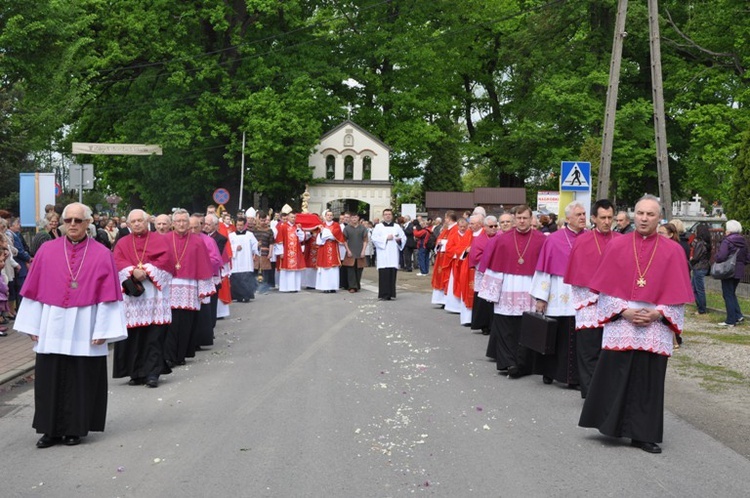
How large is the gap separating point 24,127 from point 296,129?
18364mm

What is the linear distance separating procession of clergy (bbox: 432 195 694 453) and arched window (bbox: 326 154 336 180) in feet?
134

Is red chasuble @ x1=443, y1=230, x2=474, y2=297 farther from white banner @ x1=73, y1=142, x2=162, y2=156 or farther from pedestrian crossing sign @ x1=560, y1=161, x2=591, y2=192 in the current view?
white banner @ x1=73, y1=142, x2=162, y2=156

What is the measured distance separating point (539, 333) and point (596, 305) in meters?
1.33

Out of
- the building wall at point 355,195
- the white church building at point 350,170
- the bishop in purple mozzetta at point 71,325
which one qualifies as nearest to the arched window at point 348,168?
the white church building at point 350,170

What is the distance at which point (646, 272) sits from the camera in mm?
Result: 7680

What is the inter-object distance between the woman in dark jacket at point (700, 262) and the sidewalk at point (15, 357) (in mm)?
11829

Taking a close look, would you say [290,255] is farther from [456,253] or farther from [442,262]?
[456,253]

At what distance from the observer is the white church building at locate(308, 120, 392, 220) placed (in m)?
52.8

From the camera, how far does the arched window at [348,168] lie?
2153 inches

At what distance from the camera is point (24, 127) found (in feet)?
78.1

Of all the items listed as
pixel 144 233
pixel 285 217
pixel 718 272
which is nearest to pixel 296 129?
pixel 285 217

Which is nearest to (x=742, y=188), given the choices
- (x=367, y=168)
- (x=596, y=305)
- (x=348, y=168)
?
(x=596, y=305)

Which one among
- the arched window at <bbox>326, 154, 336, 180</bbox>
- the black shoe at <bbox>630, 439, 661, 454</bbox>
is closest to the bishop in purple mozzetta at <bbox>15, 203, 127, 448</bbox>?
the black shoe at <bbox>630, 439, 661, 454</bbox>

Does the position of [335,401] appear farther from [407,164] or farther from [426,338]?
[407,164]
